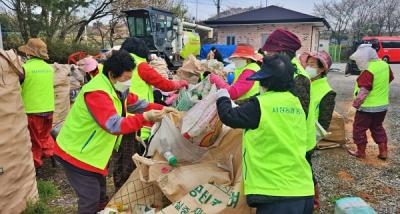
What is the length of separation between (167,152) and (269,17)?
21280 mm

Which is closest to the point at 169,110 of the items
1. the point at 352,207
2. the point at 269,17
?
the point at 352,207

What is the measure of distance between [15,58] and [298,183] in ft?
8.65

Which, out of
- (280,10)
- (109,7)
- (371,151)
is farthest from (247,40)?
(371,151)

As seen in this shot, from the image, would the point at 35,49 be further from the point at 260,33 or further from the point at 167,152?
the point at 260,33

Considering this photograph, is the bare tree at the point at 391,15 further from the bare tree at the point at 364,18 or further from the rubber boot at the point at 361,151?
the rubber boot at the point at 361,151

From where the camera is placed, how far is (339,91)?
37.6 feet

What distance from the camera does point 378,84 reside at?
4.54 m

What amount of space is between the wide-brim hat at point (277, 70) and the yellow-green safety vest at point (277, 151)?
0.29 ft

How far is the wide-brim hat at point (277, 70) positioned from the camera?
1901 millimetres

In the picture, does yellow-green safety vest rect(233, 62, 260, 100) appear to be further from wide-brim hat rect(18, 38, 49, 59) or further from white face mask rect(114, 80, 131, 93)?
wide-brim hat rect(18, 38, 49, 59)

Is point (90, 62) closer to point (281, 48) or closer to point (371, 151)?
point (281, 48)

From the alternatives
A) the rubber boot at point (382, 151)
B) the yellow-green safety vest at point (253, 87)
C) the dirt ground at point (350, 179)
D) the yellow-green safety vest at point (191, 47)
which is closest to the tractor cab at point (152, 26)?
the yellow-green safety vest at point (191, 47)

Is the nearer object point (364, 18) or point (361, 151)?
point (361, 151)

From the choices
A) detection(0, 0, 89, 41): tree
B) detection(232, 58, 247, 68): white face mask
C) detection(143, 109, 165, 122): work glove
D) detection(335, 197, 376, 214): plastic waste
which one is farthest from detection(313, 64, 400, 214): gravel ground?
detection(0, 0, 89, 41): tree
